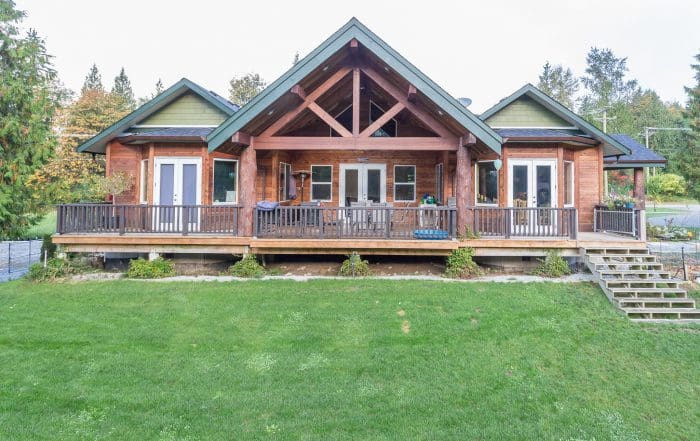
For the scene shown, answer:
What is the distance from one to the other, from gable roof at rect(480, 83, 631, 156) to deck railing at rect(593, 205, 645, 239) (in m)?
1.92

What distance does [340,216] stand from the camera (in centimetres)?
959

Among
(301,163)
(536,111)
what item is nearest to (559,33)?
(536,111)

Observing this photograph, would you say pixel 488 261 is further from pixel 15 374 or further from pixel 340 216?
pixel 15 374

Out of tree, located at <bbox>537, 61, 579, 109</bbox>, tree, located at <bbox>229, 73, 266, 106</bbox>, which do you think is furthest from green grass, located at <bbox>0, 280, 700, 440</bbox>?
tree, located at <bbox>537, 61, 579, 109</bbox>

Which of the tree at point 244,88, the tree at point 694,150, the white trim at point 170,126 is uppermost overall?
the tree at point 244,88

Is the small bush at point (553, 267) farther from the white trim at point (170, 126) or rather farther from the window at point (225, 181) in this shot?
the white trim at point (170, 126)

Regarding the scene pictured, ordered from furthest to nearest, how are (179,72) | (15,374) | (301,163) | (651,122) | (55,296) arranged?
(179,72) < (651,122) < (301,163) < (55,296) < (15,374)

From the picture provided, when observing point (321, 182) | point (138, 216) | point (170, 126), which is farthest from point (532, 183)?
point (170, 126)

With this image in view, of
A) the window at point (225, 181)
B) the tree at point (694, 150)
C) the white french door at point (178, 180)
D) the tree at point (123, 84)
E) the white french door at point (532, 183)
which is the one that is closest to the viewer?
the white french door at point (532, 183)

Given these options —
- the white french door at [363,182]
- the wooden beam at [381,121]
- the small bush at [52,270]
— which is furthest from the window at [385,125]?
the small bush at [52,270]

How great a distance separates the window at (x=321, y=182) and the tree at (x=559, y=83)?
46702 millimetres

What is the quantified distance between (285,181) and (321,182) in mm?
1300

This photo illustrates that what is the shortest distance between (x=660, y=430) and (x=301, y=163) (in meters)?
11.9

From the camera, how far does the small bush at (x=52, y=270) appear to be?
359 inches
